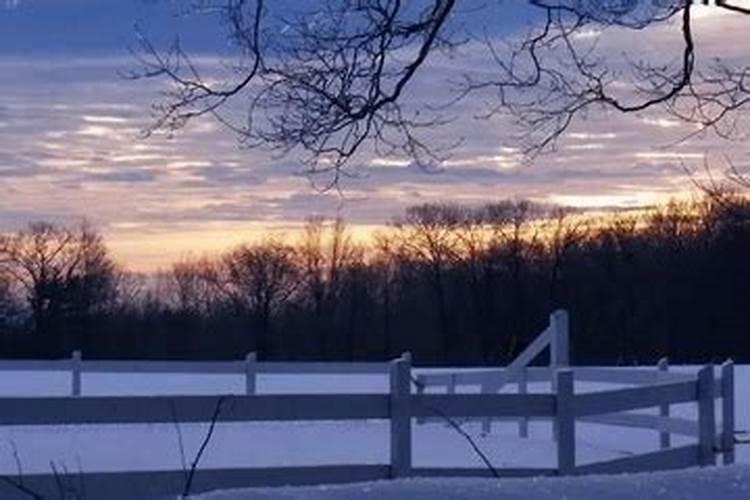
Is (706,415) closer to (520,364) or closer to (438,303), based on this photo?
(520,364)

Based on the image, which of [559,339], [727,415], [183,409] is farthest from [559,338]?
Result: [183,409]

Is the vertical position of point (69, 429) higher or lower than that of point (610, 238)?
lower

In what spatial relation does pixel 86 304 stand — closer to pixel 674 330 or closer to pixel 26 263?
pixel 26 263

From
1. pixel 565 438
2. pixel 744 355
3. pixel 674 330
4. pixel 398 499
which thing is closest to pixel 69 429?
pixel 565 438

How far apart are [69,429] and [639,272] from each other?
184ft

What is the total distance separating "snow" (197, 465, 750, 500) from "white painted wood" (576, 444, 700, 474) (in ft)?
20.9

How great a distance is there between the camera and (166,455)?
18172 mm

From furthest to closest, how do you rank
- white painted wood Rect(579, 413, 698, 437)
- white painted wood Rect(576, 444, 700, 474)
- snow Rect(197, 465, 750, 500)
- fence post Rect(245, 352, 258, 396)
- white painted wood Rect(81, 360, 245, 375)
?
white painted wood Rect(81, 360, 245, 375) < fence post Rect(245, 352, 258, 396) < white painted wood Rect(579, 413, 698, 437) < white painted wood Rect(576, 444, 700, 474) < snow Rect(197, 465, 750, 500)

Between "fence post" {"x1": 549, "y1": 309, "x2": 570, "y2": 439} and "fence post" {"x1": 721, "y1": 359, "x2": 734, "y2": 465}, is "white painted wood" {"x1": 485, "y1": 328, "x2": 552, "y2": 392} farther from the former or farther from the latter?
"fence post" {"x1": 721, "y1": 359, "x2": 734, "y2": 465}

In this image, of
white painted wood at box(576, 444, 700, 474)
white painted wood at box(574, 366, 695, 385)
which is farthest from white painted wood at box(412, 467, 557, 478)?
white painted wood at box(574, 366, 695, 385)

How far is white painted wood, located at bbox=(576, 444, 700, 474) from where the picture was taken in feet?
45.1

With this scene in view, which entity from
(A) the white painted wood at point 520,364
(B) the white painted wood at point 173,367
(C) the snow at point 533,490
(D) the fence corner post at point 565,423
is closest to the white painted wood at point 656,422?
(A) the white painted wood at point 520,364

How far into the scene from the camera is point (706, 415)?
15.0 m

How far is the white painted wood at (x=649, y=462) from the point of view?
1374cm
